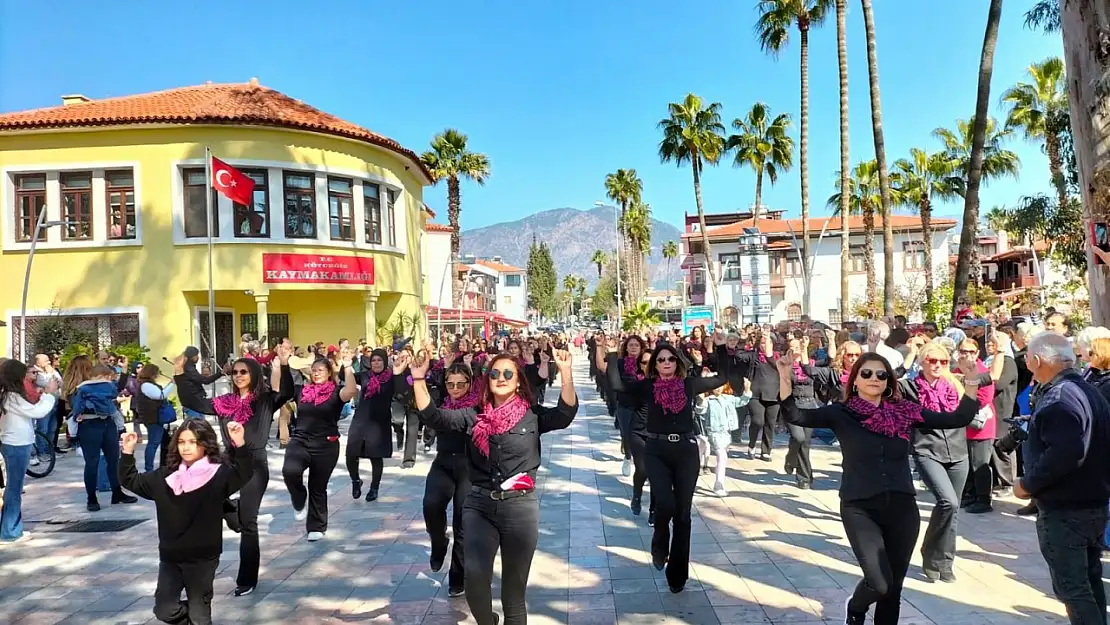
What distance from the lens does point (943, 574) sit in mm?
5859

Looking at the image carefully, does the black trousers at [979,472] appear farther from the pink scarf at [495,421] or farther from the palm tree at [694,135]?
the palm tree at [694,135]

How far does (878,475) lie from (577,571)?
2.84 meters

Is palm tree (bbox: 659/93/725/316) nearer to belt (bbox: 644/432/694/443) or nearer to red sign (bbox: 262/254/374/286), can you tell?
red sign (bbox: 262/254/374/286)

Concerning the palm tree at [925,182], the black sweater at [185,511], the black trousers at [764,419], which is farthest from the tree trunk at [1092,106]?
the palm tree at [925,182]

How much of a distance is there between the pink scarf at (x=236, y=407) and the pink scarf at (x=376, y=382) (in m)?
2.86

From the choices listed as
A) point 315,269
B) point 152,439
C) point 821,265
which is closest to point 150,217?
point 315,269

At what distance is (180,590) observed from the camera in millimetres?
4414

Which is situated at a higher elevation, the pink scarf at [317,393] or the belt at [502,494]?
the pink scarf at [317,393]

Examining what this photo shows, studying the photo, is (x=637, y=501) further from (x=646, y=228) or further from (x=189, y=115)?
(x=646, y=228)

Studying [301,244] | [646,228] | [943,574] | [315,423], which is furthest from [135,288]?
[646,228]

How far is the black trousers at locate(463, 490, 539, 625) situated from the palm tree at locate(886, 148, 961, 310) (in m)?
33.0

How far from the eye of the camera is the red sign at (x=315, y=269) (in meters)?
22.6

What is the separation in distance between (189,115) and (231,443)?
20.0 meters

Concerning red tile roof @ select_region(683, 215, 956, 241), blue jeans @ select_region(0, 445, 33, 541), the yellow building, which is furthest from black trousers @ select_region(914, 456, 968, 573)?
red tile roof @ select_region(683, 215, 956, 241)
